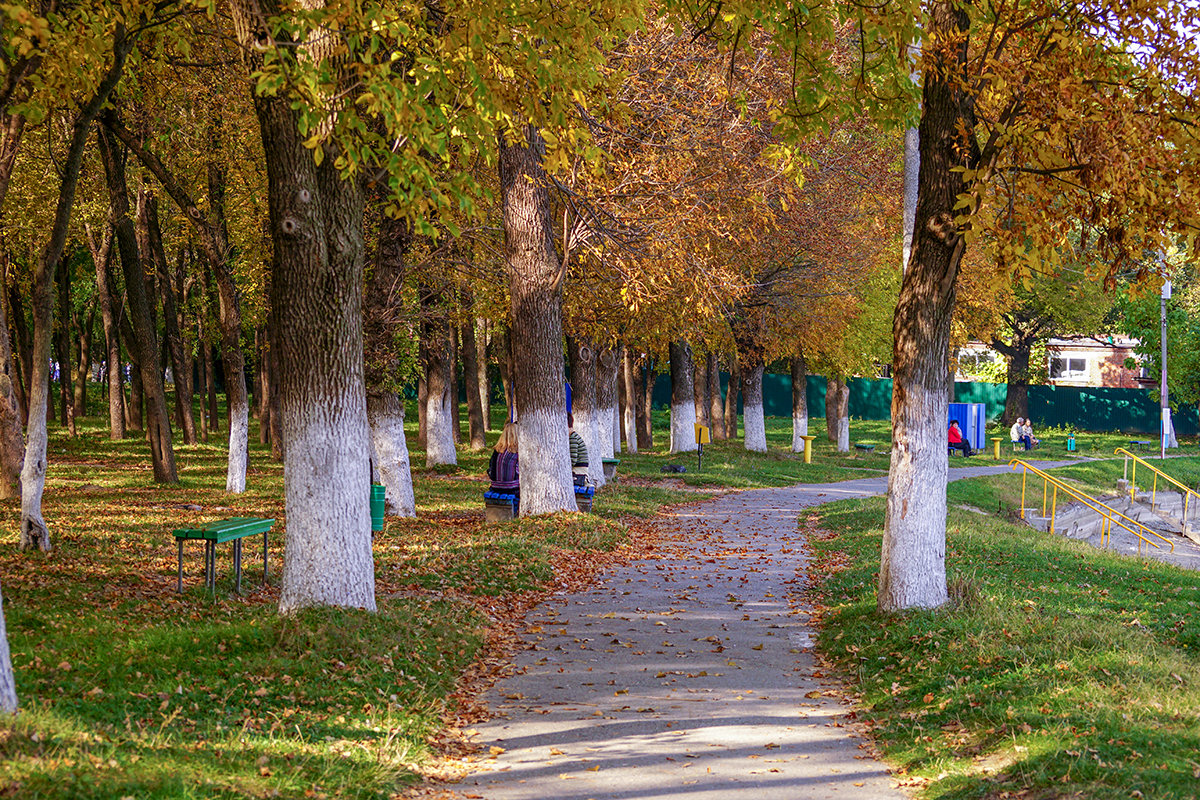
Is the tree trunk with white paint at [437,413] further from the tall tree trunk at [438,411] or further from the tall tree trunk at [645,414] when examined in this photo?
the tall tree trunk at [645,414]

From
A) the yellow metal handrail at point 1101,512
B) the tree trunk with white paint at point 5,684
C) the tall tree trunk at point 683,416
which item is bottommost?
the yellow metal handrail at point 1101,512

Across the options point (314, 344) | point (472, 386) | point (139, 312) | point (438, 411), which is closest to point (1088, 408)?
point (472, 386)

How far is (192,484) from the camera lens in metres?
20.2

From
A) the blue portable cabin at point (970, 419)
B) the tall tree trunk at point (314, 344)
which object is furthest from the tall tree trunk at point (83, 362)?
the blue portable cabin at point (970, 419)

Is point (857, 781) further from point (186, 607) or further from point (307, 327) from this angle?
point (186, 607)

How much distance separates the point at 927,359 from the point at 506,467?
8.35 m

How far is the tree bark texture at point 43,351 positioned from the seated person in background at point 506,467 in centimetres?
643

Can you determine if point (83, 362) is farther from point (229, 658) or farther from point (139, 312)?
point (229, 658)

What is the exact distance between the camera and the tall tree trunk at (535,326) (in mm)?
16016

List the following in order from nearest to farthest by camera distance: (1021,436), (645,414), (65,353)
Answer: (65,353), (645,414), (1021,436)

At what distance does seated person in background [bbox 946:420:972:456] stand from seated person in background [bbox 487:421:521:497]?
80.3 feet

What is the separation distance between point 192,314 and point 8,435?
53.5ft

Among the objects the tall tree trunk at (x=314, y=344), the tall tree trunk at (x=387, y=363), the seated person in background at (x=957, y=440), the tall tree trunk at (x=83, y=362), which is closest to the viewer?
the tall tree trunk at (x=314, y=344)

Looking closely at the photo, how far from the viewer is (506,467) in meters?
16.6
